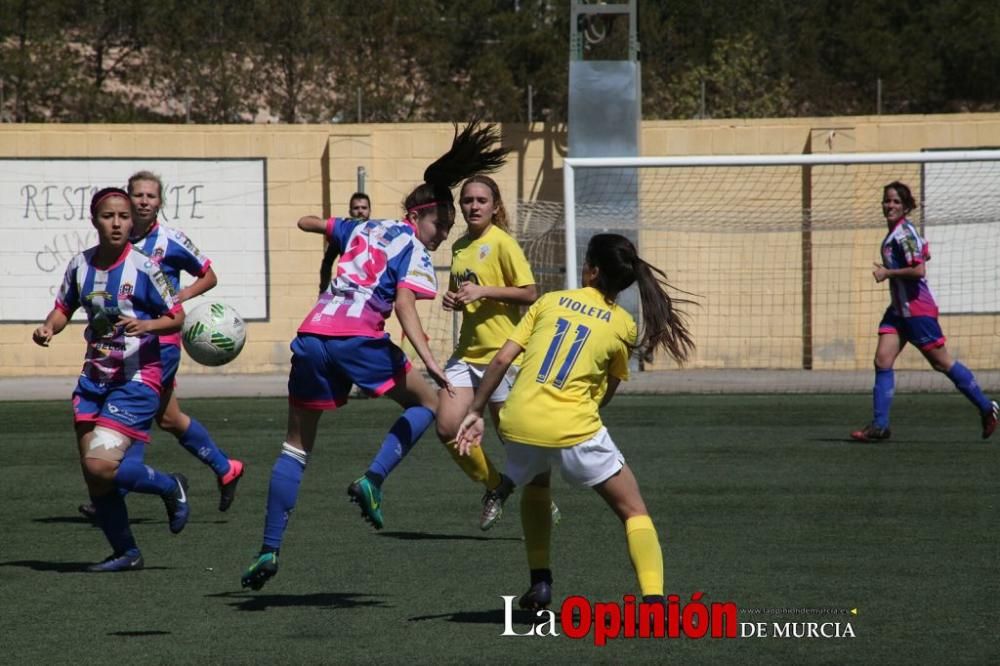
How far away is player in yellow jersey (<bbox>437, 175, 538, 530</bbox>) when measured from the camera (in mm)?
7918

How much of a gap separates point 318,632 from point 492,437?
6.85 meters

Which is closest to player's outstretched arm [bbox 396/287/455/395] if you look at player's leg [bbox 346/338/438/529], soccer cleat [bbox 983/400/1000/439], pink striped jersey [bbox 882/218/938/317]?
player's leg [bbox 346/338/438/529]

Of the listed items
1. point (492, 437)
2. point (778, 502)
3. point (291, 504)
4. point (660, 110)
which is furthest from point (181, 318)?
point (660, 110)

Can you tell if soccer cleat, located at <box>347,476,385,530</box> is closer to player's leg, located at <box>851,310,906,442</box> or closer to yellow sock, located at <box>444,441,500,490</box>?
yellow sock, located at <box>444,441,500,490</box>

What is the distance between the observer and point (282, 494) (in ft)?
21.2

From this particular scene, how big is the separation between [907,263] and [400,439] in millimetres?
5864

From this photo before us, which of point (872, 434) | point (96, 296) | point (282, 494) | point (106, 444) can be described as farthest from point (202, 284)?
point (872, 434)

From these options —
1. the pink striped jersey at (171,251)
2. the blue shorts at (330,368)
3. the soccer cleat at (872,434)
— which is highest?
the pink striped jersey at (171,251)

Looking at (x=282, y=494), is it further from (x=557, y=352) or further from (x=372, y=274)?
(x=557, y=352)

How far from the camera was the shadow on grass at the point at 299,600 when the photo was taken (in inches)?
245

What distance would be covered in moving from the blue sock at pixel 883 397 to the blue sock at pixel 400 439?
548cm

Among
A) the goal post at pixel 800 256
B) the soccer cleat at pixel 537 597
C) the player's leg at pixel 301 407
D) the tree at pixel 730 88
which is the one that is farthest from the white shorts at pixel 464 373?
the tree at pixel 730 88

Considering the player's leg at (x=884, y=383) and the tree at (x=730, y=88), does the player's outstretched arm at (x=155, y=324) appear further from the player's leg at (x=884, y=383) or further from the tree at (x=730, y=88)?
the tree at (x=730, y=88)

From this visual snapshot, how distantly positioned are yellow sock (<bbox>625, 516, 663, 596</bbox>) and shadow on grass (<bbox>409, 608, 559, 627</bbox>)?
1.62 ft
